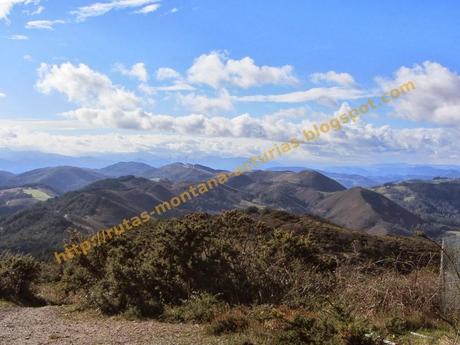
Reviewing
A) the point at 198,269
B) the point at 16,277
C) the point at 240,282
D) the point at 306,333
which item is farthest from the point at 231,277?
the point at 16,277

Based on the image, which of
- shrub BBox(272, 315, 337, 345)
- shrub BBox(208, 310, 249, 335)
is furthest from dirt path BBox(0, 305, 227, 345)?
shrub BBox(272, 315, 337, 345)

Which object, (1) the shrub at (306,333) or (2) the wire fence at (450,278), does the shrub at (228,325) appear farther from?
(2) the wire fence at (450,278)

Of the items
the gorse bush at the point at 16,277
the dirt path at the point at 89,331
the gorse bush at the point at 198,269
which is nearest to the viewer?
the dirt path at the point at 89,331

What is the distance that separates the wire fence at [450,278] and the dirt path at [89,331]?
415 cm

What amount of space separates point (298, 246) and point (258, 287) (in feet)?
6.33

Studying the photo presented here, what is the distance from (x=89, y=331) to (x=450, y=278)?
7.07 meters

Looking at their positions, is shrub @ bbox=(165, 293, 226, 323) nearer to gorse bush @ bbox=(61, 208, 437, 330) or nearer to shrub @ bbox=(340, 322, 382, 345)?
gorse bush @ bbox=(61, 208, 437, 330)

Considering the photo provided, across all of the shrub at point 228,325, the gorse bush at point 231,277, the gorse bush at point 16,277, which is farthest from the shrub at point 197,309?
the gorse bush at point 16,277

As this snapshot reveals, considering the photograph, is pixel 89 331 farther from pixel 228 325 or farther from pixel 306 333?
pixel 306 333

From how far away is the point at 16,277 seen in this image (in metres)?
15.9

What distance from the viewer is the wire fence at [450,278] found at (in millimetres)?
8898

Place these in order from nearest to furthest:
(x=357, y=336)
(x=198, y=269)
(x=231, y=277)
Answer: (x=357, y=336), (x=231, y=277), (x=198, y=269)

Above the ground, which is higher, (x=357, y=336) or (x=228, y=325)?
(x=357, y=336)

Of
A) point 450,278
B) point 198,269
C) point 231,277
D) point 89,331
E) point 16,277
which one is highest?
point 450,278
